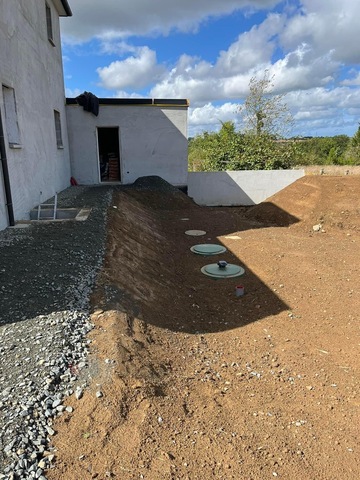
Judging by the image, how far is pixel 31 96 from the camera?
25.3ft

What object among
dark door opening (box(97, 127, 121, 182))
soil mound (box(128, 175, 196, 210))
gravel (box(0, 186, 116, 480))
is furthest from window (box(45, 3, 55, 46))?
gravel (box(0, 186, 116, 480))

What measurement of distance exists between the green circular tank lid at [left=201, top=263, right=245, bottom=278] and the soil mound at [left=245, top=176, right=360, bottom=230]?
5.42 metres

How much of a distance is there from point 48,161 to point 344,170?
17726mm

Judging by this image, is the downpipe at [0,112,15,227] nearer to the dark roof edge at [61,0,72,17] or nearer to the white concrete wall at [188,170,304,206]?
the dark roof edge at [61,0,72,17]

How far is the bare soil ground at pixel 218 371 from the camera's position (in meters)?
2.14

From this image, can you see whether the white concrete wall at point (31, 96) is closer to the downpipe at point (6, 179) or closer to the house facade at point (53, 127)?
the house facade at point (53, 127)

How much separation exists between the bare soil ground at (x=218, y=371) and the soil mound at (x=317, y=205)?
3675mm

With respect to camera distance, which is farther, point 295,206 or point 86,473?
point 295,206

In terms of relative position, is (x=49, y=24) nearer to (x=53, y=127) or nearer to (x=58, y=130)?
(x=58, y=130)

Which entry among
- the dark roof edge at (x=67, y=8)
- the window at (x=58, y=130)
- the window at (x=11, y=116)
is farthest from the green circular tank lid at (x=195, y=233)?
the dark roof edge at (x=67, y=8)

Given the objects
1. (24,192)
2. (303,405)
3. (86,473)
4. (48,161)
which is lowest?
(303,405)

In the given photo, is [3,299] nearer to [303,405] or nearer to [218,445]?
[218,445]

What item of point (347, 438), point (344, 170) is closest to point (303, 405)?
point (347, 438)

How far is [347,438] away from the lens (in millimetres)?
2516
